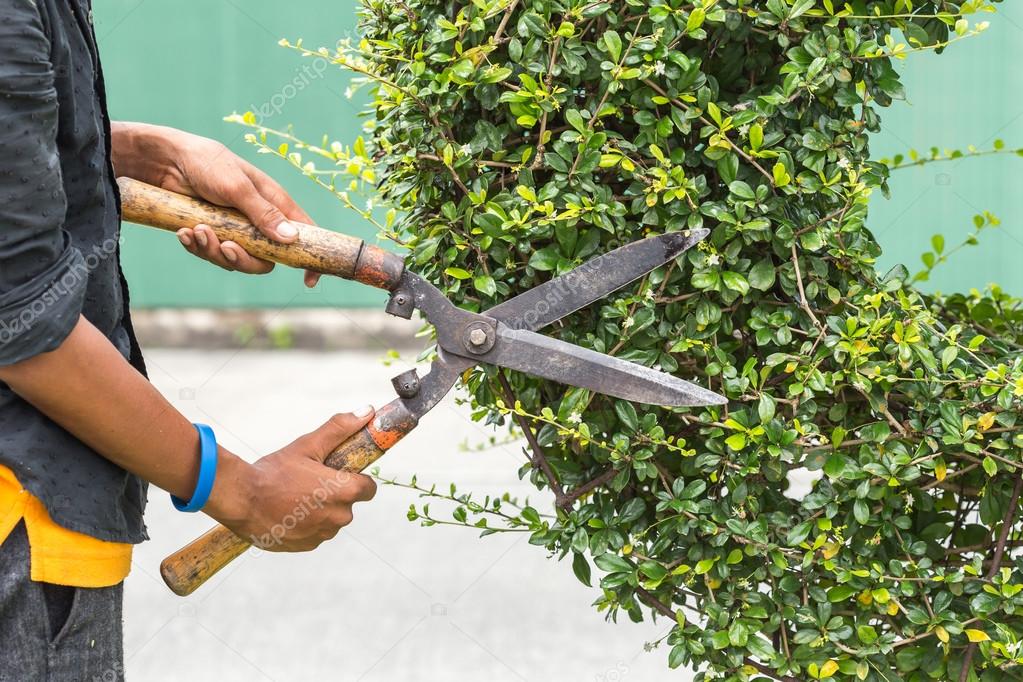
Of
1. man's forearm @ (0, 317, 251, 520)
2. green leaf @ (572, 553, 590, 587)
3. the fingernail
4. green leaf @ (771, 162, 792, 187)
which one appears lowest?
green leaf @ (572, 553, 590, 587)

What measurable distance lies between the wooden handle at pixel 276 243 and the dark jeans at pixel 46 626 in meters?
0.48

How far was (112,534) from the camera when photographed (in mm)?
1308

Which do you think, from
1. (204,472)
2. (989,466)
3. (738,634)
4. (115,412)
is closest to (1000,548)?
(989,466)

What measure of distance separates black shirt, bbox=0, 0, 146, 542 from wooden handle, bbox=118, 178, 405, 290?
13 cm

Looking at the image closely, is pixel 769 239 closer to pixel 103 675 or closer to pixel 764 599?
pixel 764 599

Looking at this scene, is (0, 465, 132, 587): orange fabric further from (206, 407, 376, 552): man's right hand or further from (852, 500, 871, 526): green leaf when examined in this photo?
(852, 500, 871, 526): green leaf

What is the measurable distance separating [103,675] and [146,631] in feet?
9.27

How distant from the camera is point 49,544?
1.24 m

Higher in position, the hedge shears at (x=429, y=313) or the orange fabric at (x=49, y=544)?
the hedge shears at (x=429, y=313)

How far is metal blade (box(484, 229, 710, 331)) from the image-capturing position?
147 centimetres

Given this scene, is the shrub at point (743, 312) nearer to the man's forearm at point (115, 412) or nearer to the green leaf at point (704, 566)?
the green leaf at point (704, 566)

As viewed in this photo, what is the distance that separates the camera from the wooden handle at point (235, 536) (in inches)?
58.9

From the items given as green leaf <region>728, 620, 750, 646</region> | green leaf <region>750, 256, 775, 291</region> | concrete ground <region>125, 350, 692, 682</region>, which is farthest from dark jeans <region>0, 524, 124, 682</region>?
concrete ground <region>125, 350, 692, 682</region>
